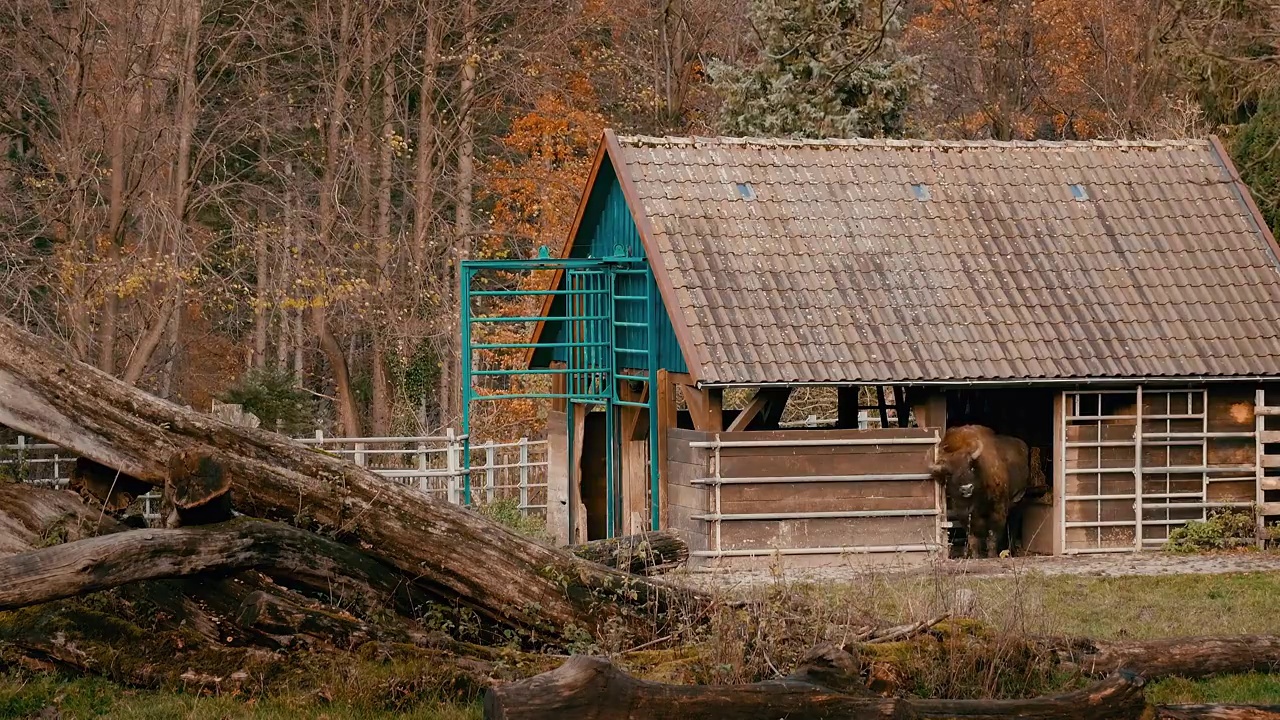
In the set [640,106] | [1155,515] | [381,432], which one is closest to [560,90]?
[640,106]

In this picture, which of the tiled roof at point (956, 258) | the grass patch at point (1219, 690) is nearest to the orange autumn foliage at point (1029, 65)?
the tiled roof at point (956, 258)

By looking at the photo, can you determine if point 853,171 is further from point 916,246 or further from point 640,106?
point 640,106

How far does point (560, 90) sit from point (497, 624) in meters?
27.5

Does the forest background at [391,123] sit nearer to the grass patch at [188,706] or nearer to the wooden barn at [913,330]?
the wooden barn at [913,330]

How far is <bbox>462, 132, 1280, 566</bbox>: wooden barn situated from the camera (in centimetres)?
1895

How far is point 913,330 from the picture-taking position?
19688 millimetres

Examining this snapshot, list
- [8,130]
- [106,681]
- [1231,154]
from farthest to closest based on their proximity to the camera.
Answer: [8,130] < [1231,154] < [106,681]

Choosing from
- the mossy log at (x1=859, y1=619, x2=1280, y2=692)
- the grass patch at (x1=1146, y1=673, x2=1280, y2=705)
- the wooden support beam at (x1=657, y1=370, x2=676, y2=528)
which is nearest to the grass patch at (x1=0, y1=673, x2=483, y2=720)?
the mossy log at (x1=859, y1=619, x2=1280, y2=692)

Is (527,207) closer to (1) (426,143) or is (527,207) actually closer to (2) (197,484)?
(1) (426,143)

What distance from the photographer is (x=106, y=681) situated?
32.0 ft

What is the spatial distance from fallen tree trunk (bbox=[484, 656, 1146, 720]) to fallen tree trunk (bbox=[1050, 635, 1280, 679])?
132cm

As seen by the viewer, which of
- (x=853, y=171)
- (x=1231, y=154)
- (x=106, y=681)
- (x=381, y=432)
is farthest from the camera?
(x=381, y=432)

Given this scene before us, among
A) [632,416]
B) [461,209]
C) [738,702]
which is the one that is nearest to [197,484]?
[738,702]

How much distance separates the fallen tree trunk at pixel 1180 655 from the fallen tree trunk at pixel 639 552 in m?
3.04
